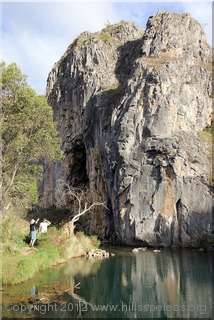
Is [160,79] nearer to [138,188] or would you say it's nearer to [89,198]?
[138,188]

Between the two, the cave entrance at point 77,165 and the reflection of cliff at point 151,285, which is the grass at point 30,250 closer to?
the reflection of cliff at point 151,285

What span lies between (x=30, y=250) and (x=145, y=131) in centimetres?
1850

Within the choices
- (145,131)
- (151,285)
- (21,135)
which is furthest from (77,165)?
(151,285)

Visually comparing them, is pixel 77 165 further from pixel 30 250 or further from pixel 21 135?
pixel 30 250

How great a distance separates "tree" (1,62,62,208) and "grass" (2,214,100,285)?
208cm

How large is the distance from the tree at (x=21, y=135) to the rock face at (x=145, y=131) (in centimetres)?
1296

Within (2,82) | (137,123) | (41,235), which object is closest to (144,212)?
(137,123)

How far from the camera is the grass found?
57.6 ft

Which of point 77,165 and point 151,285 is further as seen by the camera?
point 77,165

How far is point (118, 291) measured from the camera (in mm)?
16734

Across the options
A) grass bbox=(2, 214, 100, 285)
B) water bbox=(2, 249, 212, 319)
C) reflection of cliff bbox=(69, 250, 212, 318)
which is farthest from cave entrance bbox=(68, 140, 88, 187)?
water bbox=(2, 249, 212, 319)

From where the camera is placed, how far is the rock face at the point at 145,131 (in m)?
31.6

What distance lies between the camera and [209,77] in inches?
1634

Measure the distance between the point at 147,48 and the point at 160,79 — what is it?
7974 millimetres
